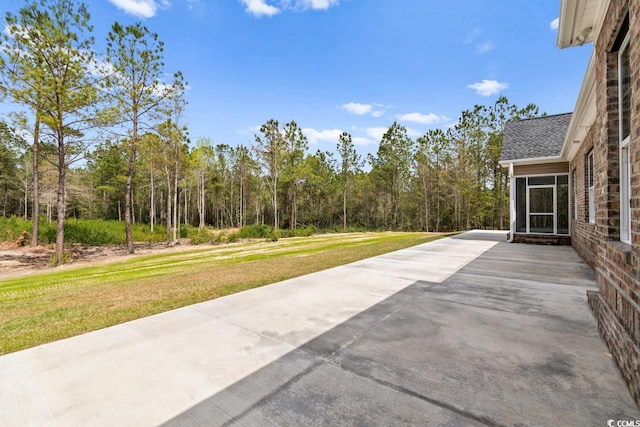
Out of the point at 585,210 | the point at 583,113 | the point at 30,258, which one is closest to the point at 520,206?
the point at 585,210

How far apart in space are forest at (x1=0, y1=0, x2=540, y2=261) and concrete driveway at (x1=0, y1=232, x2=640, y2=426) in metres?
12.1

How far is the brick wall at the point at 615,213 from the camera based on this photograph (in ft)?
5.98

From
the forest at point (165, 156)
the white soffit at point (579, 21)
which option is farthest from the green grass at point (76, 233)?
the white soffit at point (579, 21)

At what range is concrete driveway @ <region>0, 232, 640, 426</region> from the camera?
1.61m

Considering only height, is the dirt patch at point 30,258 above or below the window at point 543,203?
below

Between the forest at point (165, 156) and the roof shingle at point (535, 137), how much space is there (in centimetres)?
1135

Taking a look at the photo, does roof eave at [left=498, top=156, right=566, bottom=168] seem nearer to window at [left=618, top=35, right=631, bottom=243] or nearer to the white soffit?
the white soffit

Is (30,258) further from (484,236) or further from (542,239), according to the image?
(542,239)

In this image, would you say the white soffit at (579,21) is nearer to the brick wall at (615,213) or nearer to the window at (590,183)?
the brick wall at (615,213)

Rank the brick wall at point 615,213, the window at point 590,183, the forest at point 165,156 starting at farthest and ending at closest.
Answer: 1. the forest at point 165,156
2. the window at point 590,183
3. the brick wall at point 615,213

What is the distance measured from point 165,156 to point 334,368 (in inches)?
644

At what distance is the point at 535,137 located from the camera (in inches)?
423

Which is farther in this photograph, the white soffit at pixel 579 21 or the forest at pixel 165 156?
the forest at pixel 165 156

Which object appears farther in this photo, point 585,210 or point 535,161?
point 535,161
